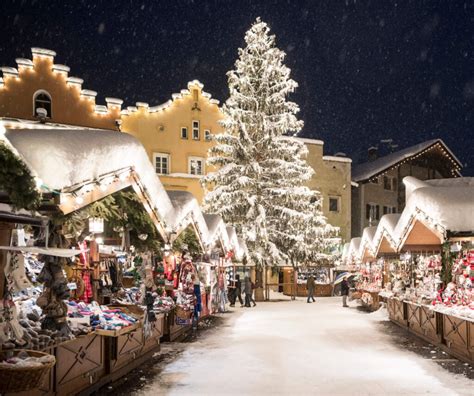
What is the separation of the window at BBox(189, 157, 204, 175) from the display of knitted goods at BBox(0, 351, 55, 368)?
94.3ft

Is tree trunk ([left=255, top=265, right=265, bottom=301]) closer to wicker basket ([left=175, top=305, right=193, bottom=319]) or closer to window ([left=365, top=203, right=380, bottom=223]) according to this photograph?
window ([left=365, top=203, right=380, bottom=223])

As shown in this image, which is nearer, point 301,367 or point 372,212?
point 301,367

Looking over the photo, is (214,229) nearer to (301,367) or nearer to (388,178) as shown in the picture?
(301,367)

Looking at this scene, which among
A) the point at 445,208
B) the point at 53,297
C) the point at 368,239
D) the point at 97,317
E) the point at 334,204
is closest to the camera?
the point at 53,297

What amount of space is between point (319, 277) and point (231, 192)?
996 cm

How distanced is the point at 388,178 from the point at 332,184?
5809 mm

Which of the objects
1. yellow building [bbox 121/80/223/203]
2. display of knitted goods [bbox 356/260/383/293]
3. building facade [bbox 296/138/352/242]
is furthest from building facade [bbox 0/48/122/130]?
building facade [bbox 296/138/352/242]

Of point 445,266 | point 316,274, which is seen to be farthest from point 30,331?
point 316,274

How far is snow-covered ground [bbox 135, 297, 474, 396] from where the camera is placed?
8969mm

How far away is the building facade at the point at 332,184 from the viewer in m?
41.6

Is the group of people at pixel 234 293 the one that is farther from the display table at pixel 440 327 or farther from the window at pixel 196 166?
the window at pixel 196 166

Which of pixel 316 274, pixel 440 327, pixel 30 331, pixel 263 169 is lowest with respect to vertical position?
pixel 440 327

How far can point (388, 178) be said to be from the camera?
4519 centimetres

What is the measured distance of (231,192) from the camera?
102ft
